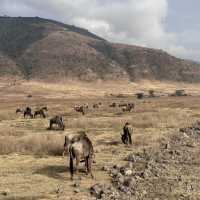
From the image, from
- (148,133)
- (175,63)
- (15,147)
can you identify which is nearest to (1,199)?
(15,147)

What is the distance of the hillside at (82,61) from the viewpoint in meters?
160

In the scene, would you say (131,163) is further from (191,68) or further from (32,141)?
(191,68)

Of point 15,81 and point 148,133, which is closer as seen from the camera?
point 148,133

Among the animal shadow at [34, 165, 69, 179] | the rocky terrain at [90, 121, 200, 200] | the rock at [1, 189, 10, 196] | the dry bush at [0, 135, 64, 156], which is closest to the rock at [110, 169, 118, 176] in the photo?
the rocky terrain at [90, 121, 200, 200]

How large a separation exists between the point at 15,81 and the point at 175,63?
68322mm

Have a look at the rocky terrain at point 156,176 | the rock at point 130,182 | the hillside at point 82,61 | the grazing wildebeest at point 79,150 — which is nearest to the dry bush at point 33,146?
the rocky terrain at point 156,176

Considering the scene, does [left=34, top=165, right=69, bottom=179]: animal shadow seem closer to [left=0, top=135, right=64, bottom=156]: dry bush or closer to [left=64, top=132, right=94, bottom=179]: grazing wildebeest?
[left=64, top=132, right=94, bottom=179]: grazing wildebeest

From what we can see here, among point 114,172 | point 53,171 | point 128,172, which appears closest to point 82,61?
point 53,171

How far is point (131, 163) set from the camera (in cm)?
2028

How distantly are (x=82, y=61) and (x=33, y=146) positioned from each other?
478 ft

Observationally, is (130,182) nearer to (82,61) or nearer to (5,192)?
(5,192)

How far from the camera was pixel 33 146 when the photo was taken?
78.4 ft

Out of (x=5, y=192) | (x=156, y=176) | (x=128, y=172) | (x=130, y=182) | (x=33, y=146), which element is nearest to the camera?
(x=5, y=192)

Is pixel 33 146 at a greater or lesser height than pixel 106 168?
greater
